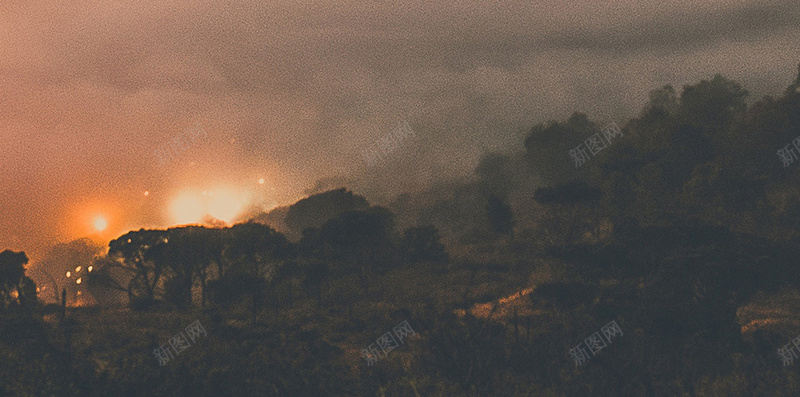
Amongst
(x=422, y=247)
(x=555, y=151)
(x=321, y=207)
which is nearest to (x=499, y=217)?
(x=422, y=247)

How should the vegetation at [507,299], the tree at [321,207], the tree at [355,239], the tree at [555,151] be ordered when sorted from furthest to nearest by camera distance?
the tree at [321,207] → the tree at [555,151] → the tree at [355,239] → the vegetation at [507,299]

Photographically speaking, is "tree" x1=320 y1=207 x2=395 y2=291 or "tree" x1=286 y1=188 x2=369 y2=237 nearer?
"tree" x1=320 y1=207 x2=395 y2=291

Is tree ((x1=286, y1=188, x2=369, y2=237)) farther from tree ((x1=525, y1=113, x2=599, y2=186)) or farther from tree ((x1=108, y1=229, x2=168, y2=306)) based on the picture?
tree ((x1=108, y1=229, x2=168, y2=306))

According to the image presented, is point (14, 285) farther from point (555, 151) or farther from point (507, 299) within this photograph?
point (555, 151)

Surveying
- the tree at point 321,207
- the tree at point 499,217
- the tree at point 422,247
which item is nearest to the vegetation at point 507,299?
the tree at point 422,247

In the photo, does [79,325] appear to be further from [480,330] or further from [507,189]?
[507,189]

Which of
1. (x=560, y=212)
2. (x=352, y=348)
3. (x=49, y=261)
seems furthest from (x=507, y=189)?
(x=49, y=261)

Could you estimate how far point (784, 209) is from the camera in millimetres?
51594

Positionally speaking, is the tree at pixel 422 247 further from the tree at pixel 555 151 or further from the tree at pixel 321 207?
the tree at pixel 555 151

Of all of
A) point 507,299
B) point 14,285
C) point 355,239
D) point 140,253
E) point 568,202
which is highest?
point 14,285

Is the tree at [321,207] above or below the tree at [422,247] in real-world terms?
above

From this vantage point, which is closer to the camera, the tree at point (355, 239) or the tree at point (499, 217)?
the tree at point (355, 239)

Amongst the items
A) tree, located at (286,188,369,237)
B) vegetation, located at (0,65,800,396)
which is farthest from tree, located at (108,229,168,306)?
tree, located at (286,188,369,237)

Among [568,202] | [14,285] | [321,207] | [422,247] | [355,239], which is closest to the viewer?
[568,202]
